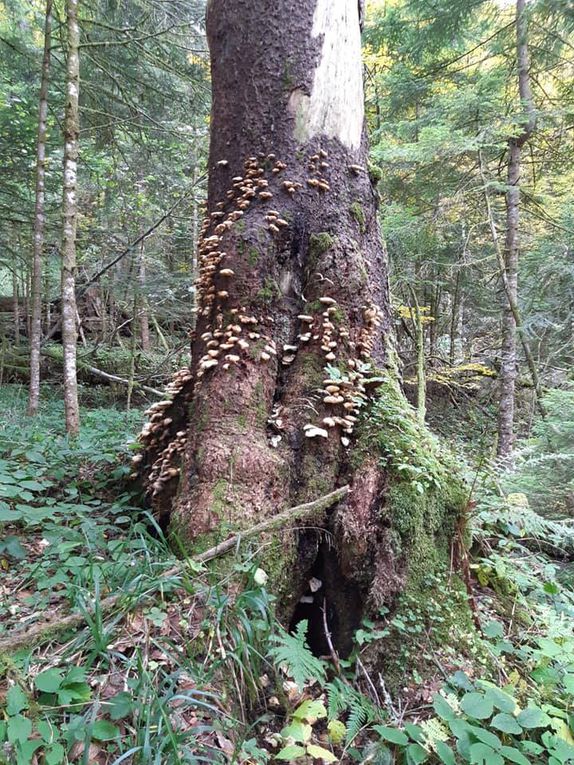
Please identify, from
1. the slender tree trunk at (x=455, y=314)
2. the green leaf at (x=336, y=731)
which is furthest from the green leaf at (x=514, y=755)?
the slender tree trunk at (x=455, y=314)

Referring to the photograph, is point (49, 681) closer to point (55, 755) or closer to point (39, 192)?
point (55, 755)

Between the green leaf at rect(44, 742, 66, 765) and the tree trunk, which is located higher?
the tree trunk

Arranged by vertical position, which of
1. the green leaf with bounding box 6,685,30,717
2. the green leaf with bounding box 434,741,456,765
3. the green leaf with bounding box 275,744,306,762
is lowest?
the green leaf with bounding box 275,744,306,762

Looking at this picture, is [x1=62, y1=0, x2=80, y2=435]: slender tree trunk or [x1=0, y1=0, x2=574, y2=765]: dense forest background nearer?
[x1=0, y1=0, x2=574, y2=765]: dense forest background

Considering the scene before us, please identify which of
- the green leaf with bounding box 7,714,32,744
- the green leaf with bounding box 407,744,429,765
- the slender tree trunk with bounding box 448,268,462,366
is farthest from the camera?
the slender tree trunk with bounding box 448,268,462,366

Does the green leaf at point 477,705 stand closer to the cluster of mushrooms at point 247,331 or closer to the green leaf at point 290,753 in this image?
the green leaf at point 290,753

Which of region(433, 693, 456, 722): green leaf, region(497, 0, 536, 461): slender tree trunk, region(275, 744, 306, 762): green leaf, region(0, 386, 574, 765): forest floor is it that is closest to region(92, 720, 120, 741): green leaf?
region(0, 386, 574, 765): forest floor

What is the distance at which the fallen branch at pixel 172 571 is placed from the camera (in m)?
1.64

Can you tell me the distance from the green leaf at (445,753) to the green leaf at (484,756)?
0.24 ft

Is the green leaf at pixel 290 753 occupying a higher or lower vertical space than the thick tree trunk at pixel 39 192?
lower

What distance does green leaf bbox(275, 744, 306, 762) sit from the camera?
159 cm

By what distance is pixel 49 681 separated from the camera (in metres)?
1.47

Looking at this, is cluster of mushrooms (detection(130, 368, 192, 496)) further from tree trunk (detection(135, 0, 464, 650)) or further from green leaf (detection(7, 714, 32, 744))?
green leaf (detection(7, 714, 32, 744))

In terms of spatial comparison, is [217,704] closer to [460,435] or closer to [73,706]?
[73,706]
